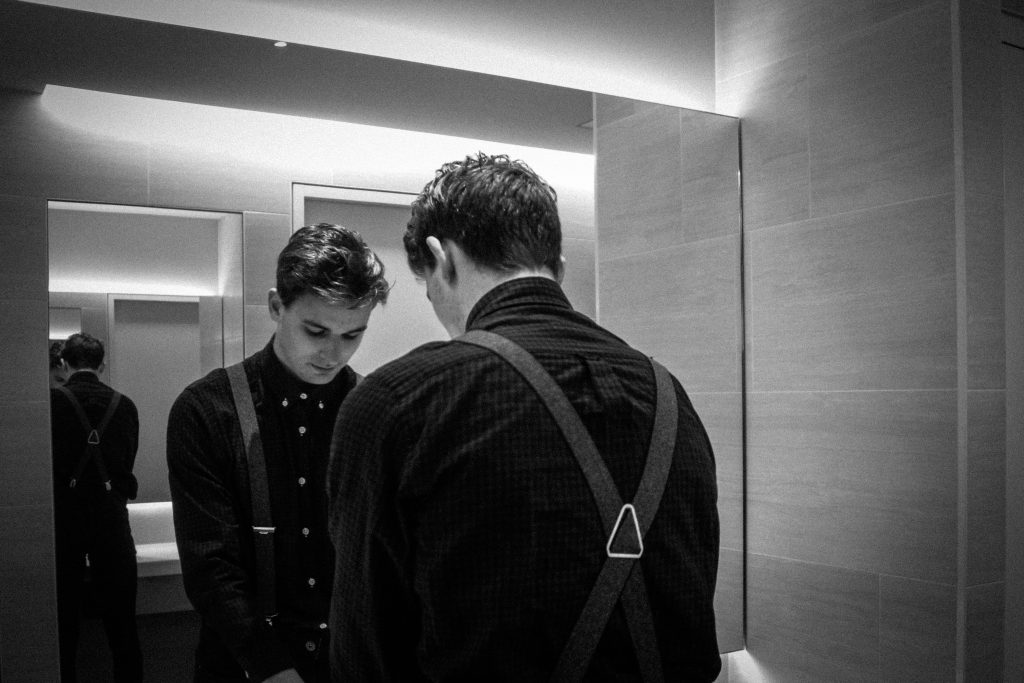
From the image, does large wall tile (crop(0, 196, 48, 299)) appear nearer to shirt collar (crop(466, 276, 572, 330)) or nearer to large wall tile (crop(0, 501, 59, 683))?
large wall tile (crop(0, 501, 59, 683))

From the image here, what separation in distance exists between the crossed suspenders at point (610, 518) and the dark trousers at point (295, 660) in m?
0.70

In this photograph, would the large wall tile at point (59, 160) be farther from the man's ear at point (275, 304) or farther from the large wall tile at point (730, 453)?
the large wall tile at point (730, 453)

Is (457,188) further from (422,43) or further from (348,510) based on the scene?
(422,43)

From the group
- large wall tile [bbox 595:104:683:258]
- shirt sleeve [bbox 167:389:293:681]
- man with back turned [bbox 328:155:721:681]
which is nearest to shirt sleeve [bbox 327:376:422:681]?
man with back turned [bbox 328:155:721:681]

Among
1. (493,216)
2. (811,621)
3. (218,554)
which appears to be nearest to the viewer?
(493,216)

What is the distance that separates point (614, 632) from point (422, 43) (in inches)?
62.8

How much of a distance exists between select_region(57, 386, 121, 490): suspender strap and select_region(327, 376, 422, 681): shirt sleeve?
89 cm

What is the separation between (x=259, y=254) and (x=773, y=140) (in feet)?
4.27

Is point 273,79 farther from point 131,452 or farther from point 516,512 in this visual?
point 516,512

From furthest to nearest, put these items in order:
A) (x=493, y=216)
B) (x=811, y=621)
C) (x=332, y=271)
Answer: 1. (x=811, y=621)
2. (x=332, y=271)
3. (x=493, y=216)

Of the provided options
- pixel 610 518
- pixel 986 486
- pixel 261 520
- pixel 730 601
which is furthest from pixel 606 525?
pixel 730 601

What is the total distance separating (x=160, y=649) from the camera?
1615 mm

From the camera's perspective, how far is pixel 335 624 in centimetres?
90

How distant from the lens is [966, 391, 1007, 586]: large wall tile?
5.97 ft
